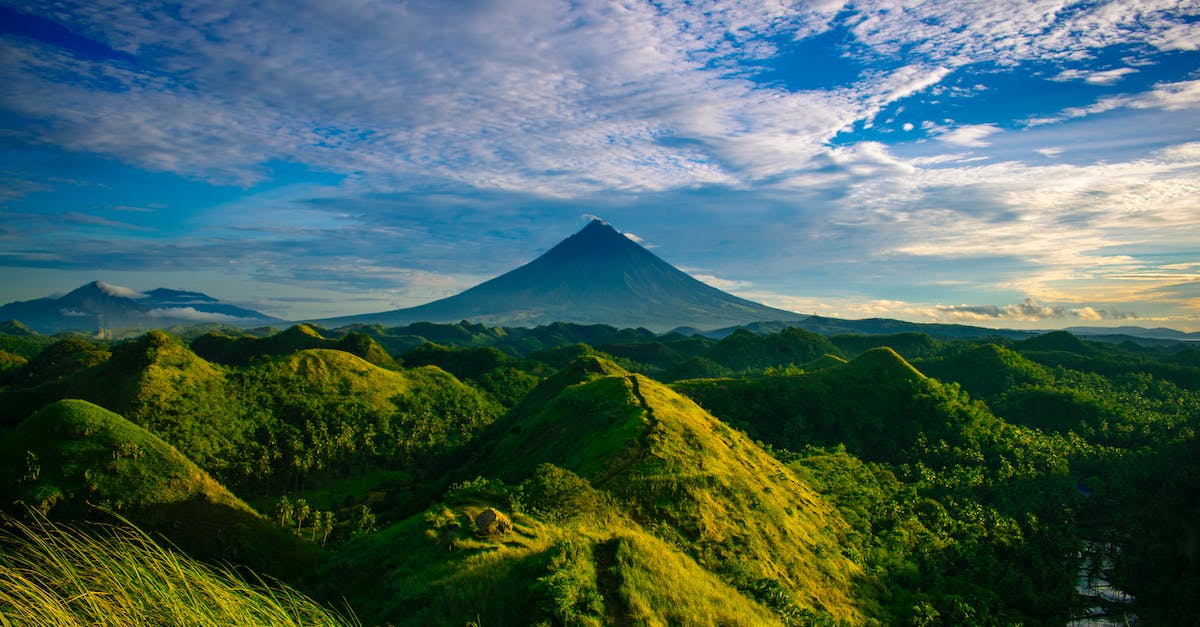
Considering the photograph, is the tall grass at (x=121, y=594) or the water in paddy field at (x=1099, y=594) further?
the water in paddy field at (x=1099, y=594)

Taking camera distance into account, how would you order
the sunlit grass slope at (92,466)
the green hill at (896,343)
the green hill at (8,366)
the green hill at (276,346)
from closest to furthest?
the sunlit grass slope at (92,466) → the green hill at (8,366) → the green hill at (276,346) → the green hill at (896,343)

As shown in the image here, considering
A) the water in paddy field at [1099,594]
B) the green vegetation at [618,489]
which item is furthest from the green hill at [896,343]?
the water in paddy field at [1099,594]

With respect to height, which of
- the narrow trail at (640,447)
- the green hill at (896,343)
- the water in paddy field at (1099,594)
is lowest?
the water in paddy field at (1099,594)

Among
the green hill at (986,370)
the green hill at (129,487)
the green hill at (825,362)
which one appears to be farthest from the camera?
the green hill at (986,370)

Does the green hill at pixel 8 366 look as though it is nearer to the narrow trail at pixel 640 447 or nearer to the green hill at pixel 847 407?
the green hill at pixel 847 407

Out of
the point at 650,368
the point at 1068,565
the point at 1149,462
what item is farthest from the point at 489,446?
the point at 650,368

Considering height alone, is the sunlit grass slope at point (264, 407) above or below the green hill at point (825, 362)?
below
